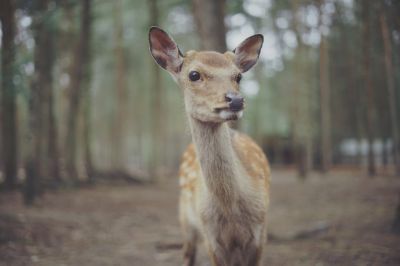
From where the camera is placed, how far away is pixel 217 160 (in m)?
3.95

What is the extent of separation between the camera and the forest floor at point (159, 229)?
5.77 meters

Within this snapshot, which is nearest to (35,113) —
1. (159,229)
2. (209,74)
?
(159,229)

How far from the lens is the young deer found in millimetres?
3869

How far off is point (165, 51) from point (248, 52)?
2.92 ft

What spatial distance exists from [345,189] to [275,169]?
43.3ft

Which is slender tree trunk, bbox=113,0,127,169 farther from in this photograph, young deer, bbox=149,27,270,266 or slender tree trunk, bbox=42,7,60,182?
young deer, bbox=149,27,270,266

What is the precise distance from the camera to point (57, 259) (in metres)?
5.74

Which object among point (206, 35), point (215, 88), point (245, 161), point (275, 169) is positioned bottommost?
point (275, 169)

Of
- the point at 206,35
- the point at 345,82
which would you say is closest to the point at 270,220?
the point at 206,35

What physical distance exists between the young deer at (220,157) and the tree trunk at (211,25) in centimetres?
361

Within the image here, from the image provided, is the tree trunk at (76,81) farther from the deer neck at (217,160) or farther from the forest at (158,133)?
the deer neck at (217,160)

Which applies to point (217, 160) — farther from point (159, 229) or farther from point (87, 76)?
point (87, 76)

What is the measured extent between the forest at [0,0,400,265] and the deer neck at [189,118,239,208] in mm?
656

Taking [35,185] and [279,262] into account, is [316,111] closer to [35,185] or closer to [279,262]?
[35,185]
